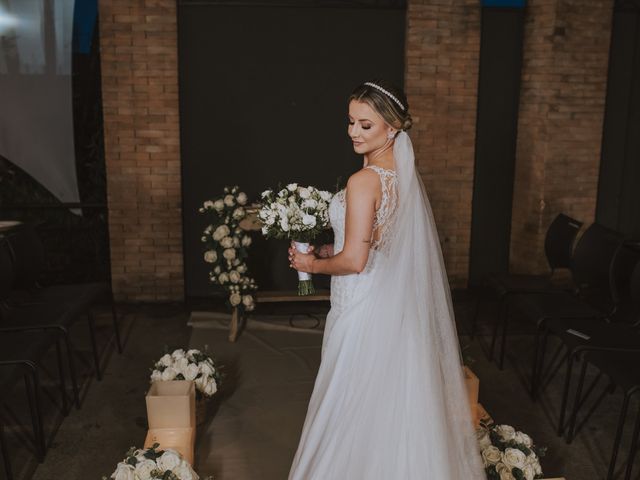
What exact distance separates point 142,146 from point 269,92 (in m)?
1.25

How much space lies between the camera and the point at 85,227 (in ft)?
21.4

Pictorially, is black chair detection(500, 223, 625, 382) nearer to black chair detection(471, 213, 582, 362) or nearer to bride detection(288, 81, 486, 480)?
black chair detection(471, 213, 582, 362)

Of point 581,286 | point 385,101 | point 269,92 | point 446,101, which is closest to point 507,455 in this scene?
point 385,101

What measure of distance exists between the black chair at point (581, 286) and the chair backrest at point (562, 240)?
0.26 m

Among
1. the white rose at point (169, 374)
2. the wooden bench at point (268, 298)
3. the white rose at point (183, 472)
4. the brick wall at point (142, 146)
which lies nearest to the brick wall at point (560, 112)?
the wooden bench at point (268, 298)

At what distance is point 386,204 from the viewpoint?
2.73 m

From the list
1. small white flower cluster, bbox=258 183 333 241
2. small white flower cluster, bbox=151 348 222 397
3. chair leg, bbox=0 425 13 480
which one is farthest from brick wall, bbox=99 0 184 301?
small white flower cluster, bbox=258 183 333 241

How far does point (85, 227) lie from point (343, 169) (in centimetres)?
248

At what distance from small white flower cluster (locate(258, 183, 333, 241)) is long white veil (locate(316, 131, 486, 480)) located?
13.5 inches

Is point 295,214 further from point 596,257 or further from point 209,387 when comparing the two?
point 596,257

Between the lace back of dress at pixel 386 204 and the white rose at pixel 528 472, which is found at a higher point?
the lace back of dress at pixel 386 204

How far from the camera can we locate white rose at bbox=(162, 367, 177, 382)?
3764 millimetres

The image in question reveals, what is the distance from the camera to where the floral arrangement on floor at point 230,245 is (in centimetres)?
508

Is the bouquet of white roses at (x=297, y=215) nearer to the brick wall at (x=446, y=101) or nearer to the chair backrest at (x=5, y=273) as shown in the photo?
the chair backrest at (x=5, y=273)
